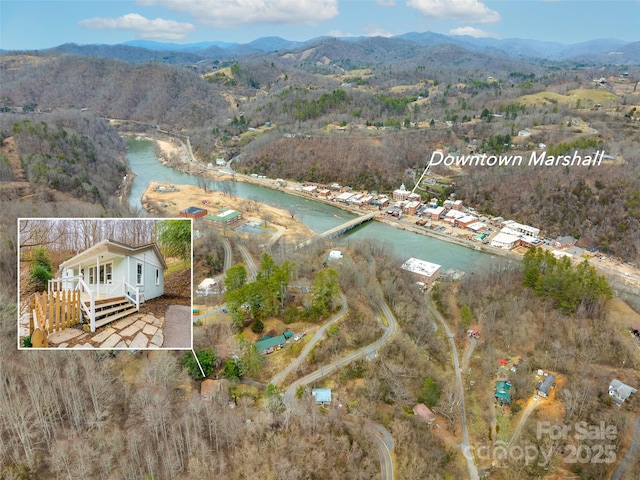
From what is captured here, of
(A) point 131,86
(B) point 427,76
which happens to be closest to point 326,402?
(A) point 131,86

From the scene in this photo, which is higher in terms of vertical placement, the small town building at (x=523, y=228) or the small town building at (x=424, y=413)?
the small town building at (x=523, y=228)

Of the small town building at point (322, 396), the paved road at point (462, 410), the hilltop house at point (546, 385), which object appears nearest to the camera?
the paved road at point (462, 410)

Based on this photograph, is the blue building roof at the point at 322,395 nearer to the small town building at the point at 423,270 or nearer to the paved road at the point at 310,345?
the paved road at the point at 310,345

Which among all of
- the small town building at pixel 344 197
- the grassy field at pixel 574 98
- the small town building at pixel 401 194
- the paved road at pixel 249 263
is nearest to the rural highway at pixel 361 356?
the paved road at pixel 249 263

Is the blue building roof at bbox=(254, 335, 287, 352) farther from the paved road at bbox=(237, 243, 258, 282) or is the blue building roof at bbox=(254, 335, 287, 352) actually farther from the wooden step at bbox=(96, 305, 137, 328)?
the wooden step at bbox=(96, 305, 137, 328)

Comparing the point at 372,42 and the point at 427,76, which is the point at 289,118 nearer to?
the point at 427,76

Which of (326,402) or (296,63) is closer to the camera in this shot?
(326,402)

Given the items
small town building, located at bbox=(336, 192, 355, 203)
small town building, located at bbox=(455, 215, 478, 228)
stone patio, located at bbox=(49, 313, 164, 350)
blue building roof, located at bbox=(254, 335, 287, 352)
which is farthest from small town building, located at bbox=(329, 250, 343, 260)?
small town building, located at bbox=(336, 192, 355, 203)
